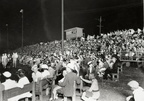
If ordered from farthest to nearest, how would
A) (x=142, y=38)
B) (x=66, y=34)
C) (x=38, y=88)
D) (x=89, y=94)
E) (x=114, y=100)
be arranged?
(x=66, y=34) < (x=142, y=38) < (x=114, y=100) < (x=38, y=88) < (x=89, y=94)

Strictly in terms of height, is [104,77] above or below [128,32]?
below

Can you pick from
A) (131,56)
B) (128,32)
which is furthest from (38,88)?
(128,32)

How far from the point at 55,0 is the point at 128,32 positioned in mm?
11799

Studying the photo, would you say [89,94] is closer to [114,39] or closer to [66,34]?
[114,39]

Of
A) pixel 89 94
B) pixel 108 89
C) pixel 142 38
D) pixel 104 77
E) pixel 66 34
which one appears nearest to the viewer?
pixel 89 94

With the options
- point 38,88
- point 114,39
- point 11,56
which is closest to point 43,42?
point 11,56

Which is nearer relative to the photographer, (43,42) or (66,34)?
(43,42)

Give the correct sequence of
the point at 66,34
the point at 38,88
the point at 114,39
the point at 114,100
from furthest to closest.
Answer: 1. the point at 66,34
2. the point at 114,39
3. the point at 114,100
4. the point at 38,88

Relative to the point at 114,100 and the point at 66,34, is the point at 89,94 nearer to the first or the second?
the point at 114,100

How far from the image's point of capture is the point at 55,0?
12.7 metres

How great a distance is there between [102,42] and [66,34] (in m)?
9.15

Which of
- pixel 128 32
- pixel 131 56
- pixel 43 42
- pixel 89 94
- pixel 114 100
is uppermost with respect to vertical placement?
pixel 128 32

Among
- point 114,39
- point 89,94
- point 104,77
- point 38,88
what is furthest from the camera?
point 114,39

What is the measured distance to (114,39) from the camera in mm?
20750
